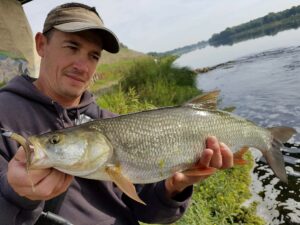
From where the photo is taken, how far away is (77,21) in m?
2.67

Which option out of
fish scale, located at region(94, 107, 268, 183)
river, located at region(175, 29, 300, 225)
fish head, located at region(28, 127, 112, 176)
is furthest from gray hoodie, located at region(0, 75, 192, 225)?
river, located at region(175, 29, 300, 225)

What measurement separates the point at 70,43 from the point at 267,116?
39.4ft

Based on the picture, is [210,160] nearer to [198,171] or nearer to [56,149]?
[198,171]

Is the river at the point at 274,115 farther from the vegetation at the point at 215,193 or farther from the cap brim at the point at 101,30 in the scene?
the cap brim at the point at 101,30

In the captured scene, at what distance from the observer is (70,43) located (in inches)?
107

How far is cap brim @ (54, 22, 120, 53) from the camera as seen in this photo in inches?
102

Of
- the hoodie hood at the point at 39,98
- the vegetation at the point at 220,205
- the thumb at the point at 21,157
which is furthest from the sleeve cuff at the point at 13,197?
the vegetation at the point at 220,205

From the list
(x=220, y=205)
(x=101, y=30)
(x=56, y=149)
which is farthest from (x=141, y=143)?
(x=220, y=205)

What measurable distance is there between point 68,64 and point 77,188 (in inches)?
35.1

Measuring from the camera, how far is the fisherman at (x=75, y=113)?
2408 mm

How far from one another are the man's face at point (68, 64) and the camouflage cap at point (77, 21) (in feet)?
0.25

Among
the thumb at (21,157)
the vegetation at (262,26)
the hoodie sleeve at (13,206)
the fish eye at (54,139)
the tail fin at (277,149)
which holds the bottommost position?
the vegetation at (262,26)

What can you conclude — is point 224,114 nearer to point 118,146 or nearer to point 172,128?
point 172,128

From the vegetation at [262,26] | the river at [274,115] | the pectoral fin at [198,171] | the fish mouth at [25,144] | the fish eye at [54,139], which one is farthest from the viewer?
the vegetation at [262,26]
